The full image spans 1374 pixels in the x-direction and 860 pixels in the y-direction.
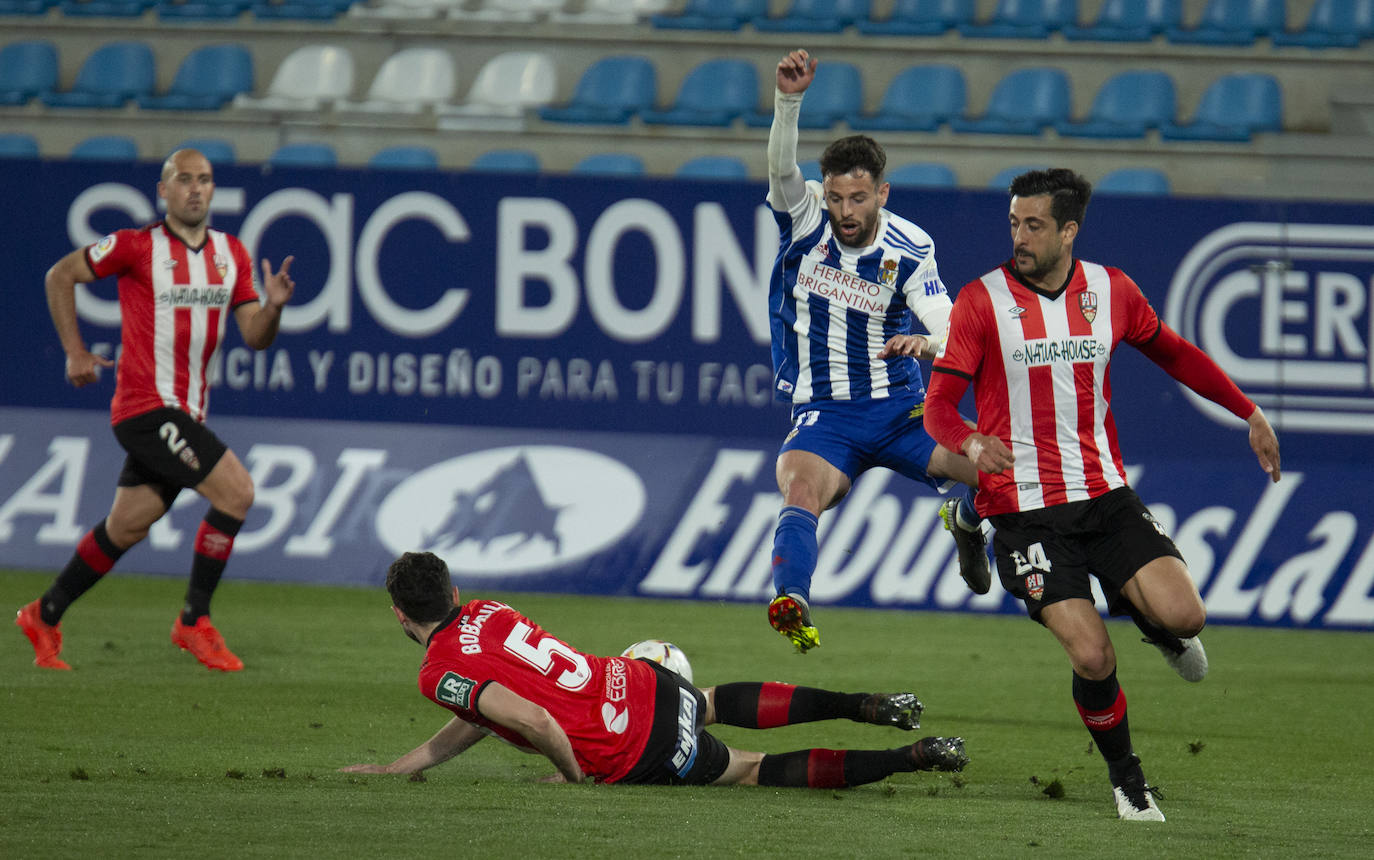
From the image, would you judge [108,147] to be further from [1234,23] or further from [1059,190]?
[1059,190]

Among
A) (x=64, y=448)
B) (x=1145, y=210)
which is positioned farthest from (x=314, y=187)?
(x=1145, y=210)

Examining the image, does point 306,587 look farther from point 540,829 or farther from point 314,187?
point 540,829

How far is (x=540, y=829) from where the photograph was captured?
469 cm

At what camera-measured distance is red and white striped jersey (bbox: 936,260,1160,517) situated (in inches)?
215

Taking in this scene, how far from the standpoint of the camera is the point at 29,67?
15.5 m

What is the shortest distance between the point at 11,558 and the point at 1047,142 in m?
8.28

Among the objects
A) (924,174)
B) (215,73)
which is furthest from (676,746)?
(215,73)

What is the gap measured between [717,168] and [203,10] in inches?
226

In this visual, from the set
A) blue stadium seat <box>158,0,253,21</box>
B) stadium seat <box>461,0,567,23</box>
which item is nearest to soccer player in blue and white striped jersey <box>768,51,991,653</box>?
stadium seat <box>461,0,567,23</box>

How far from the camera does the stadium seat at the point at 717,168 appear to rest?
13.0 meters

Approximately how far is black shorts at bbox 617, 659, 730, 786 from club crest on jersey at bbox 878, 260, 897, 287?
1.92 m

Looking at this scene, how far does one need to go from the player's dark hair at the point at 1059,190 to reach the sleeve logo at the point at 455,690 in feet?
7.68

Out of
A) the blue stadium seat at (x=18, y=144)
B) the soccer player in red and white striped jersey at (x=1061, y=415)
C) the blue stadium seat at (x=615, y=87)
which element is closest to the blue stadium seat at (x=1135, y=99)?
the blue stadium seat at (x=615, y=87)

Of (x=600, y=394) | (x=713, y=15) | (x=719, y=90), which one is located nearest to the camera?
(x=600, y=394)
